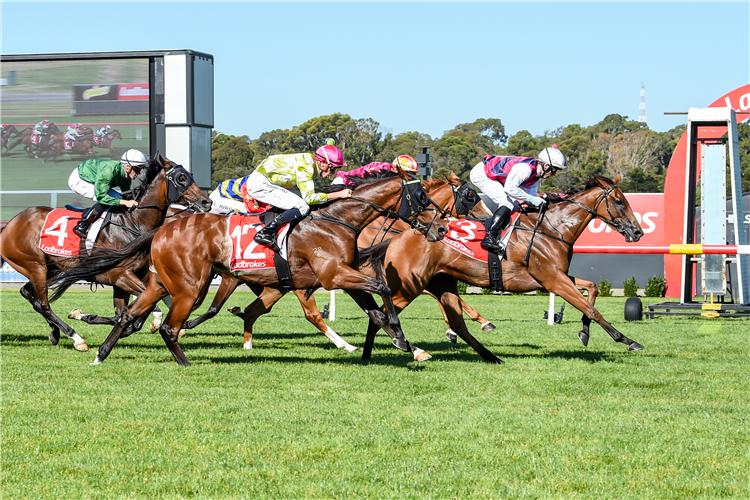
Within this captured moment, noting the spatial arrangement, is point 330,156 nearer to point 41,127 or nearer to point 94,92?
point 94,92

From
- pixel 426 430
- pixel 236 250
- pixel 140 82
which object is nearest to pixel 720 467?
pixel 426 430

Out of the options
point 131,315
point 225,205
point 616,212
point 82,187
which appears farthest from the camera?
point 225,205

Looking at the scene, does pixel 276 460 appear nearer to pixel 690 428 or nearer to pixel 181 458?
pixel 181 458

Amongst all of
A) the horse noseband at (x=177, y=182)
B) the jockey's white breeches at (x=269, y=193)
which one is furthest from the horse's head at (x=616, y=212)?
the horse noseband at (x=177, y=182)

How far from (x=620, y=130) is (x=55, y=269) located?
197ft

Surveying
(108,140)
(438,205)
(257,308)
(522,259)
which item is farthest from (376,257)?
(108,140)

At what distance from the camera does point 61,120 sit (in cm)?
1778

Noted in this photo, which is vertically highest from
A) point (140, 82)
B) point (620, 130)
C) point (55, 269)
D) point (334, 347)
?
point (620, 130)

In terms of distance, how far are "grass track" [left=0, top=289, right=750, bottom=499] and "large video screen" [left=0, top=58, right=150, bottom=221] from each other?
9.48 m

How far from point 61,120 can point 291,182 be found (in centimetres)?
1209

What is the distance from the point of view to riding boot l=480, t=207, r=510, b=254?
25.8 ft

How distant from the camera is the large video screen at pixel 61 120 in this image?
57.7 ft

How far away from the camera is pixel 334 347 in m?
8.85

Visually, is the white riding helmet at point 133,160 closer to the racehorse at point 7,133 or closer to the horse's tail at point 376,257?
the horse's tail at point 376,257
